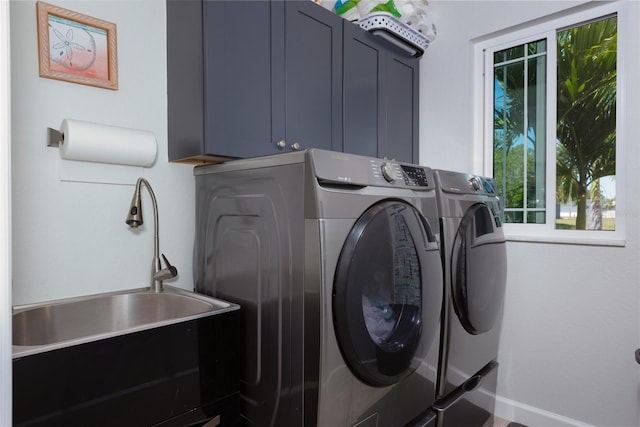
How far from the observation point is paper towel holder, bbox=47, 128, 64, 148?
1415mm

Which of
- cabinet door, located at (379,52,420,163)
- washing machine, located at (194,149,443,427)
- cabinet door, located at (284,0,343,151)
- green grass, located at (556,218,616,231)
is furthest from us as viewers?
cabinet door, located at (379,52,420,163)

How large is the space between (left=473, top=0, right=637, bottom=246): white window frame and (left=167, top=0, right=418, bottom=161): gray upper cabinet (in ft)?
2.67

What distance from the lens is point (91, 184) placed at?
153 cm

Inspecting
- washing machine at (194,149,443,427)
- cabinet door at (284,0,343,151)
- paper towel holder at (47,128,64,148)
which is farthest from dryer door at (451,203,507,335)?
paper towel holder at (47,128,64,148)

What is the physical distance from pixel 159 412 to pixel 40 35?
1.42m

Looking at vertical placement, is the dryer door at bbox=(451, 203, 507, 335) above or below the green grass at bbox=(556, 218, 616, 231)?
below

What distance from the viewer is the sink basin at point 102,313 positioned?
133 centimetres

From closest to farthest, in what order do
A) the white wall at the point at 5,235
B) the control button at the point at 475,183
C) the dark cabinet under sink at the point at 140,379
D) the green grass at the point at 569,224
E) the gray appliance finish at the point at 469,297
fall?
1. the white wall at the point at 5,235
2. the dark cabinet under sink at the point at 140,379
3. the gray appliance finish at the point at 469,297
4. the control button at the point at 475,183
5. the green grass at the point at 569,224

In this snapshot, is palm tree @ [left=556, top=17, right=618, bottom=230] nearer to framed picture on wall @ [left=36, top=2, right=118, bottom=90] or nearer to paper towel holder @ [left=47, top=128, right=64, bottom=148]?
framed picture on wall @ [left=36, top=2, right=118, bottom=90]

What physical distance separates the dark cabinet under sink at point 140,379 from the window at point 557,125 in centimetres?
196

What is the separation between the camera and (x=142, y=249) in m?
1.69

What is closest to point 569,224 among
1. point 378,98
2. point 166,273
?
point 378,98

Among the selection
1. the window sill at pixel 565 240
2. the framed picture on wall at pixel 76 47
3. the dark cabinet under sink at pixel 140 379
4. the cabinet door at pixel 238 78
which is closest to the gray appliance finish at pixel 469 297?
the window sill at pixel 565 240

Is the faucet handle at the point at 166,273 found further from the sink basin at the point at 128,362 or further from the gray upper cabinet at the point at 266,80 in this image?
the gray upper cabinet at the point at 266,80
